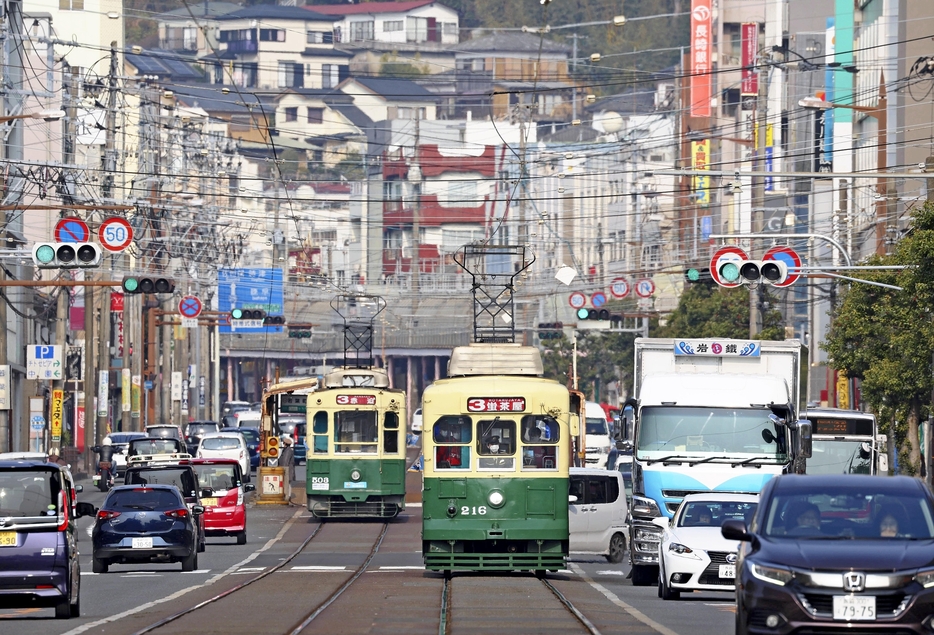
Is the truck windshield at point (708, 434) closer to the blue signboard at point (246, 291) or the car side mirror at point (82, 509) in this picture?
the car side mirror at point (82, 509)

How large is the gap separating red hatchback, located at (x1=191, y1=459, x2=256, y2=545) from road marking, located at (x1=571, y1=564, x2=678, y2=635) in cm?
903

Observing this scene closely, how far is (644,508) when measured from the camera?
2469 cm

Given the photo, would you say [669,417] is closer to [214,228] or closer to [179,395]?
[179,395]

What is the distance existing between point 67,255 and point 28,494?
14.5 metres

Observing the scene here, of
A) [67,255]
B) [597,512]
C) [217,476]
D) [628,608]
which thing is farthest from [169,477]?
[628,608]

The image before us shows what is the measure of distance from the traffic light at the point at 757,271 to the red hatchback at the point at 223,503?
1075cm

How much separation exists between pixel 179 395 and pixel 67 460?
22874 mm

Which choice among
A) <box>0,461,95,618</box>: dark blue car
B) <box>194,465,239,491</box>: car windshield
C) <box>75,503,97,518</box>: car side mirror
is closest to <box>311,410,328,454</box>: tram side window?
<box>194,465,239,491</box>: car windshield

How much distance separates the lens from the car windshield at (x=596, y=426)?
59.2 metres

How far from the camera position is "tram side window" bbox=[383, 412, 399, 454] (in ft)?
131

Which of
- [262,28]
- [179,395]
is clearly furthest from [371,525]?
[262,28]

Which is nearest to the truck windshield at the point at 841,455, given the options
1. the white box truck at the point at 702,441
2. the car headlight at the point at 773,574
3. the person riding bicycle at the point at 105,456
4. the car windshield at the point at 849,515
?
the white box truck at the point at 702,441

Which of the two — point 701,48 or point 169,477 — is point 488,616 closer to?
point 169,477

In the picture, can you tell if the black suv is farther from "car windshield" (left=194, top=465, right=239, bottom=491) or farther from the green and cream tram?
the green and cream tram
